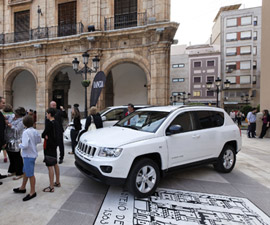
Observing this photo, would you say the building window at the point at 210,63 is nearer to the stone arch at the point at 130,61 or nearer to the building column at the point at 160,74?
the building column at the point at 160,74

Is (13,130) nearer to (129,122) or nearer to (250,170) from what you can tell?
(129,122)

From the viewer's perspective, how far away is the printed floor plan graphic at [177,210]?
243 centimetres

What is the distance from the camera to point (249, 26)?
125 ft

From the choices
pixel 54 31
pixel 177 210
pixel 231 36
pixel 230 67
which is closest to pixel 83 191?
pixel 177 210

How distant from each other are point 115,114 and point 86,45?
774cm

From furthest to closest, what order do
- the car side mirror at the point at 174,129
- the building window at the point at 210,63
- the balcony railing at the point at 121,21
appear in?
the building window at the point at 210,63
the balcony railing at the point at 121,21
the car side mirror at the point at 174,129

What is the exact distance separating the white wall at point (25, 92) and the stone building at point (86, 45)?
0.70 meters

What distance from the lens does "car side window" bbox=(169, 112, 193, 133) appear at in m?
3.60

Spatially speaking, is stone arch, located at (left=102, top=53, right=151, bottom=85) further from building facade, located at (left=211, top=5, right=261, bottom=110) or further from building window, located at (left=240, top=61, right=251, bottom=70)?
building window, located at (left=240, top=61, right=251, bottom=70)

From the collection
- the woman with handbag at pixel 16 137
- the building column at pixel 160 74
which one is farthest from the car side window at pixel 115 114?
the building column at pixel 160 74

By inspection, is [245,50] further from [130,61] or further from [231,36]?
[130,61]

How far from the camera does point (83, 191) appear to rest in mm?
3270

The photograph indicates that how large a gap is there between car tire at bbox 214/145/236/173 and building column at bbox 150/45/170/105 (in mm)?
7301

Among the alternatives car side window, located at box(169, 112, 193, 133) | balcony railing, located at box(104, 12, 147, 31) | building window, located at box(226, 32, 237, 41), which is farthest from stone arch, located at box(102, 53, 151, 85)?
building window, located at box(226, 32, 237, 41)
